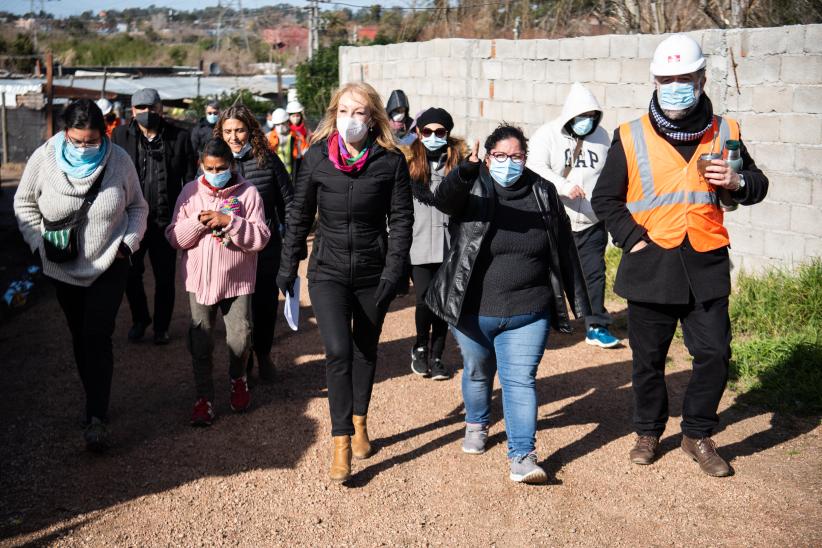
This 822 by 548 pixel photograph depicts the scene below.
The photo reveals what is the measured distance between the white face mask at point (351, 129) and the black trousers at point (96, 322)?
5.48 ft

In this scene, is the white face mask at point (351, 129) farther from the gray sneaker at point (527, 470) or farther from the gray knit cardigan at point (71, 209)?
the gray sneaker at point (527, 470)

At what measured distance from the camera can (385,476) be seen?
5.30 metres

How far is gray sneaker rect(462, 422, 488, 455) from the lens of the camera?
559 centimetres

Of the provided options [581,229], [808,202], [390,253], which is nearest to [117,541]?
[390,253]

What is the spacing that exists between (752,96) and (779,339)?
99.2 inches

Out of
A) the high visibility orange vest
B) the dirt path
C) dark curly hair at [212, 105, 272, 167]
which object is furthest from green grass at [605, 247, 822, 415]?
dark curly hair at [212, 105, 272, 167]

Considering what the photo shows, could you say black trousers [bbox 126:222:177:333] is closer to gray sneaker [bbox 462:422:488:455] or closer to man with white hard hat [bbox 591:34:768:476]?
gray sneaker [bbox 462:422:488:455]

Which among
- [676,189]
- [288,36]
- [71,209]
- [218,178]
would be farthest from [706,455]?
[288,36]

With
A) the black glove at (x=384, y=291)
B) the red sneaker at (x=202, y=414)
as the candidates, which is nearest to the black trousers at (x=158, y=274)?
the red sneaker at (x=202, y=414)

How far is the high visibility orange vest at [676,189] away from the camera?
505cm

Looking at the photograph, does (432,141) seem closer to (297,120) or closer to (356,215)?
(356,215)

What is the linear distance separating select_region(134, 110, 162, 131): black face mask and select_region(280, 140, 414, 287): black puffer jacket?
2.92m

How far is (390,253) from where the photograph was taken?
5.24 meters

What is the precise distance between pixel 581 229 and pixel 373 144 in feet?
10.1
